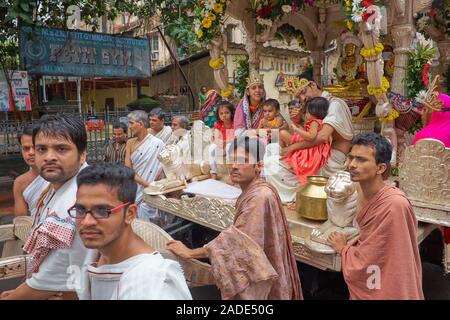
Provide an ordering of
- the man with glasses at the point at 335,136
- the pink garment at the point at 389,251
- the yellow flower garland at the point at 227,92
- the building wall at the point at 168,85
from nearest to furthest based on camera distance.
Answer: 1. the pink garment at the point at 389,251
2. the man with glasses at the point at 335,136
3. the yellow flower garland at the point at 227,92
4. the building wall at the point at 168,85

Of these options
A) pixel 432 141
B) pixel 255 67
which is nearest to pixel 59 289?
pixel 432 141

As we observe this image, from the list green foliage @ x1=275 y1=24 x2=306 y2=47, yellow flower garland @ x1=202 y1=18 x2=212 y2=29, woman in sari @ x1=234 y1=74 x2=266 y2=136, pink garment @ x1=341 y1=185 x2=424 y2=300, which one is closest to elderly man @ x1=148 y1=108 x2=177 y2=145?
woman in sari @ x1=234 y1=74 x2=266 y2=136

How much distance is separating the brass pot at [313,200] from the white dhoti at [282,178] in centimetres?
57

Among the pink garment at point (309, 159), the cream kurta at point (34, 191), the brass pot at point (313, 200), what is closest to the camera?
the cream kurta at point (34, 191)

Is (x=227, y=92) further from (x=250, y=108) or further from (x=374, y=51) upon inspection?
(x=374, y=51)

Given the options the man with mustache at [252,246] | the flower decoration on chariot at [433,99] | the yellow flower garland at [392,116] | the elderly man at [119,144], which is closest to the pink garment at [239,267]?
the man with mustache at [252,246]

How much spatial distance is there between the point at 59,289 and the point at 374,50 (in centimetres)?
355

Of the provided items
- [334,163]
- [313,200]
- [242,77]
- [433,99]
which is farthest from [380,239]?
[242,77]

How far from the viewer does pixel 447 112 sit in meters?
3.42

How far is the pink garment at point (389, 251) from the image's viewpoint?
1940 mm

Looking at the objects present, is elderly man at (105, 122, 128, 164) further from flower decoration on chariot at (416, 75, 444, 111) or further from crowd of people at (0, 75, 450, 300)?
flower decoration on chariot at (416, 75, 444, 111)

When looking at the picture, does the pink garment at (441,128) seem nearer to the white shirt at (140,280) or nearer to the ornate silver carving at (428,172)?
the ornate silver carving at (428,172)

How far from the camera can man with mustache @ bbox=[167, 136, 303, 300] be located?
5.99 ft
